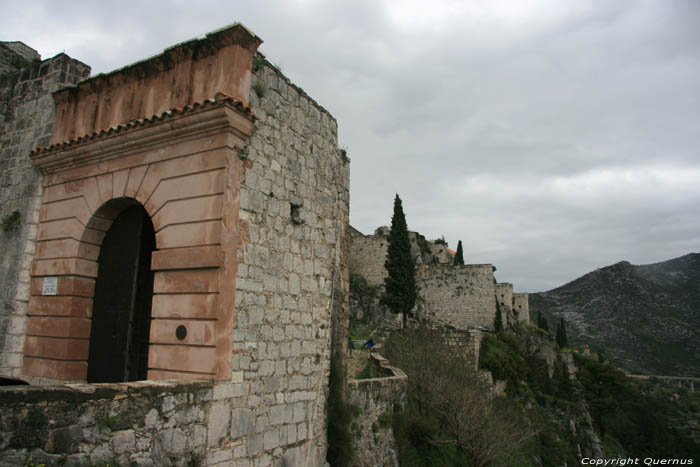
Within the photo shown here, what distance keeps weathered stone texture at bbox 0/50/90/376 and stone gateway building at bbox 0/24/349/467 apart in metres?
0.03

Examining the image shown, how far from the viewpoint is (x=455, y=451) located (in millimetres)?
14602

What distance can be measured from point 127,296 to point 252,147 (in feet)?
9.50

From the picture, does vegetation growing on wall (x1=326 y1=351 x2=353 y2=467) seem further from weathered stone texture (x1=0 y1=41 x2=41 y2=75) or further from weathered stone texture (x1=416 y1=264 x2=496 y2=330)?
weathered stone texture (x1=416 y1=264 x2=496 y2=330)

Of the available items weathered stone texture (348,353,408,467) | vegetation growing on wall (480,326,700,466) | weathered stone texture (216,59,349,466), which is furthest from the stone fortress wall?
weathered stone texture (216,59,349,466)

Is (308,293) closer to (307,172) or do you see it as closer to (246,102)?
(307,172)

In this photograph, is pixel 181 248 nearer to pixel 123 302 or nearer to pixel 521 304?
pixel 123 302

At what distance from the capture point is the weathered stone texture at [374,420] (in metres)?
9.84

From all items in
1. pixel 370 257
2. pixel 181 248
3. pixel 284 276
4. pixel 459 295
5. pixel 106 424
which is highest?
pixel 370 257

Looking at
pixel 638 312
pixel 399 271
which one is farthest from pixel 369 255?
pixel 638 312

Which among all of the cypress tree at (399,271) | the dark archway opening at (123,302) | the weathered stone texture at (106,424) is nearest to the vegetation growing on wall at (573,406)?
the cypress tree at (399,271)

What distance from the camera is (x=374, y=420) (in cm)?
1066

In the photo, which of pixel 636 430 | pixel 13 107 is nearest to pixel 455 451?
pixel 13 107

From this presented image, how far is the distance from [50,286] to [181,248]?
2768 mm

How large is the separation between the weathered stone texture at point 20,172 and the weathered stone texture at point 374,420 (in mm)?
5972
